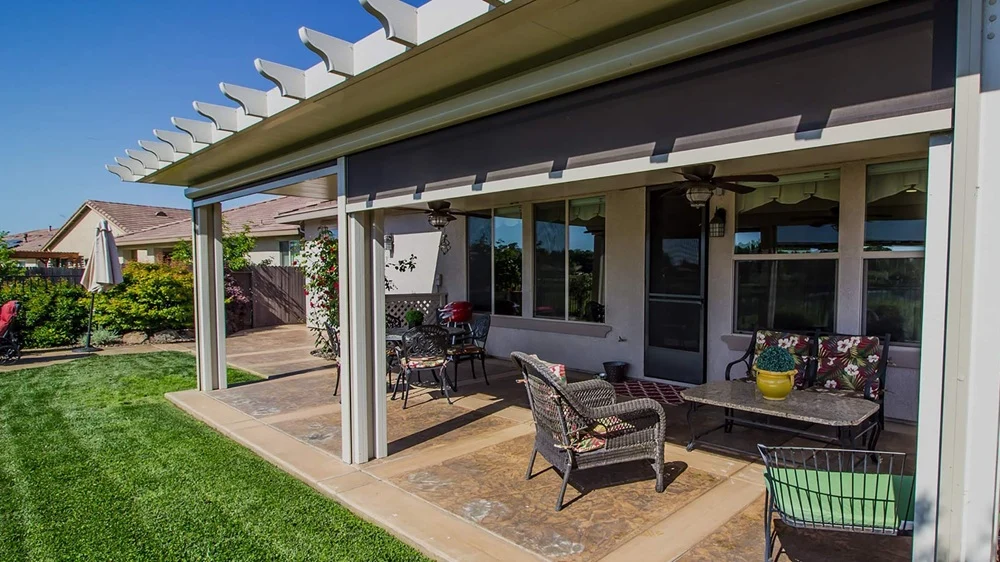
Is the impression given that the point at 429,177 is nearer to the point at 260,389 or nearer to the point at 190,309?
the point at 260,389

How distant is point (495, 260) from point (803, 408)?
19.9 ft

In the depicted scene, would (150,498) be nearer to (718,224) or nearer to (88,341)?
(718,224)

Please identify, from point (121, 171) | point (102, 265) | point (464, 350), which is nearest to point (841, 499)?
point (464, 350)

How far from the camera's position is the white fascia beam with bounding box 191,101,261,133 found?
14.6 ft

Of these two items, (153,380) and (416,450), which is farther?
(153,380)

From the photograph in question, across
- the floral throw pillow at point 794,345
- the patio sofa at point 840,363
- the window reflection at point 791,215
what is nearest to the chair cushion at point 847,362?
the patio sofa at point 840,363

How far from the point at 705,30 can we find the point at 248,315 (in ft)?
47.1

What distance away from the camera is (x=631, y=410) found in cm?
365

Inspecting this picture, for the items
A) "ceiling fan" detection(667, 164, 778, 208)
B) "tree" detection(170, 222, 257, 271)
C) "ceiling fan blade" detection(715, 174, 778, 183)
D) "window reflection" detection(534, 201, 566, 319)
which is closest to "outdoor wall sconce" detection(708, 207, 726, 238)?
"ceiling fan" detection(667, 164, 778, 208)

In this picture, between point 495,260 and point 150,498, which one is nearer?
point 150,498

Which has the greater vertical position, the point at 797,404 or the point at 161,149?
the point at 161,149

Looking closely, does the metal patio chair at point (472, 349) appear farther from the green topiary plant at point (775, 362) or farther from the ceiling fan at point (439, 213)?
the green topiary plant at point (775, 362)

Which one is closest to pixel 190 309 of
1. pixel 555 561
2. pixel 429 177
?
pixel 429 177

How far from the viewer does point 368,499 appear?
3676mm
